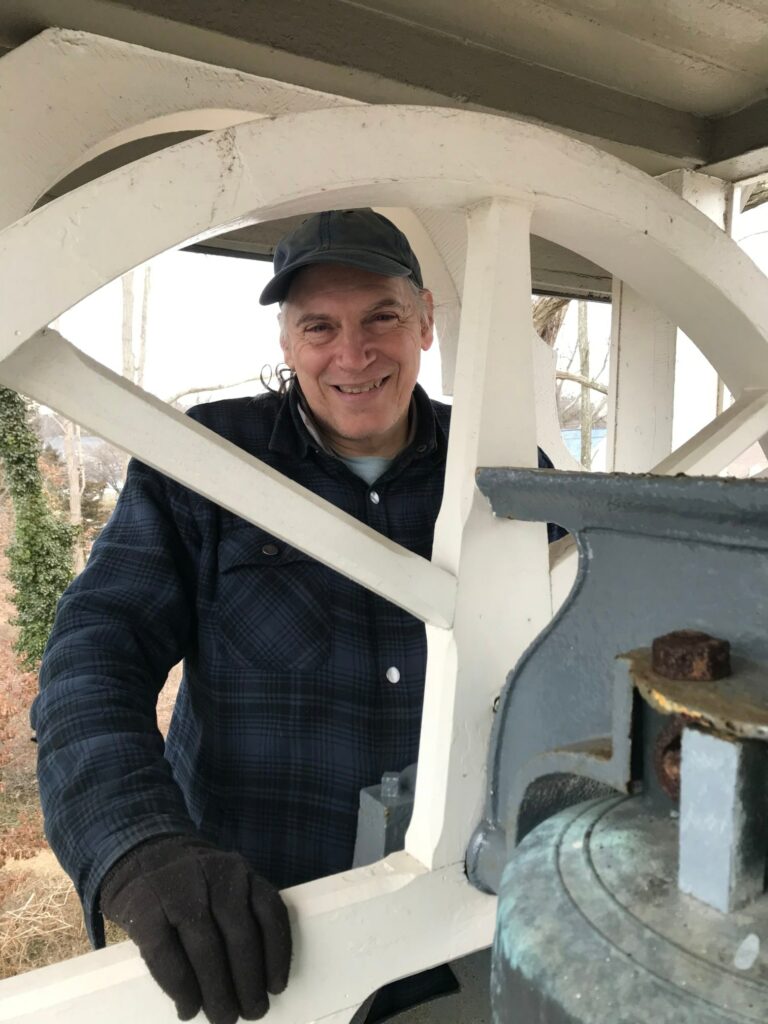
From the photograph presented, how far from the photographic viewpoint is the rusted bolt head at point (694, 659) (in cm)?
44

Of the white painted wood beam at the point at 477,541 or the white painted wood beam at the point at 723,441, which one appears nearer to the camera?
the white painted wood beam at the point at 477,541

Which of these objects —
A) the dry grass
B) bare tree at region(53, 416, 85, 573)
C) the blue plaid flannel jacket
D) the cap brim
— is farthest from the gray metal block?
bare tree at region(53, 416, 85, 573)

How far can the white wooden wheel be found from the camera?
65 cm

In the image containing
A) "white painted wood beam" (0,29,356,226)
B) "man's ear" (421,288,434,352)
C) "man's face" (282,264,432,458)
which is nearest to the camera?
"white painted wood beam" (0,29,356,226)

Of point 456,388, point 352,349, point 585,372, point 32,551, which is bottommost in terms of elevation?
point 32,551

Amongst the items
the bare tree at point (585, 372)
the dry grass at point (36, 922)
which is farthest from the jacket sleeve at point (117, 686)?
the bare tree at point (585, 372)

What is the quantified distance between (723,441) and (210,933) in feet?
2.80

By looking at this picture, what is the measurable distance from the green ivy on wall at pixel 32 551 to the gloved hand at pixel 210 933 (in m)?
8.66

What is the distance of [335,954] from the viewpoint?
2.50 feet

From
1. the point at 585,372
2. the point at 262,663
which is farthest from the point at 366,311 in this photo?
the point at 585,372

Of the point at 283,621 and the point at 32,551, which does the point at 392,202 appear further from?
the point at 32,551

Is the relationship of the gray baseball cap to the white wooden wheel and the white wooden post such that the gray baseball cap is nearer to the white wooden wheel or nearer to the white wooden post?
the white wooden wheel

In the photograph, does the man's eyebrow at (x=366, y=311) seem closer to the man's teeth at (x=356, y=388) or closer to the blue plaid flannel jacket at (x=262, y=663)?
the man's teeth at (x=356, y=388)

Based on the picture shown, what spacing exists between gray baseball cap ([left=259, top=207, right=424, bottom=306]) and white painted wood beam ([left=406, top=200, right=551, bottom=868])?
0.46 m
